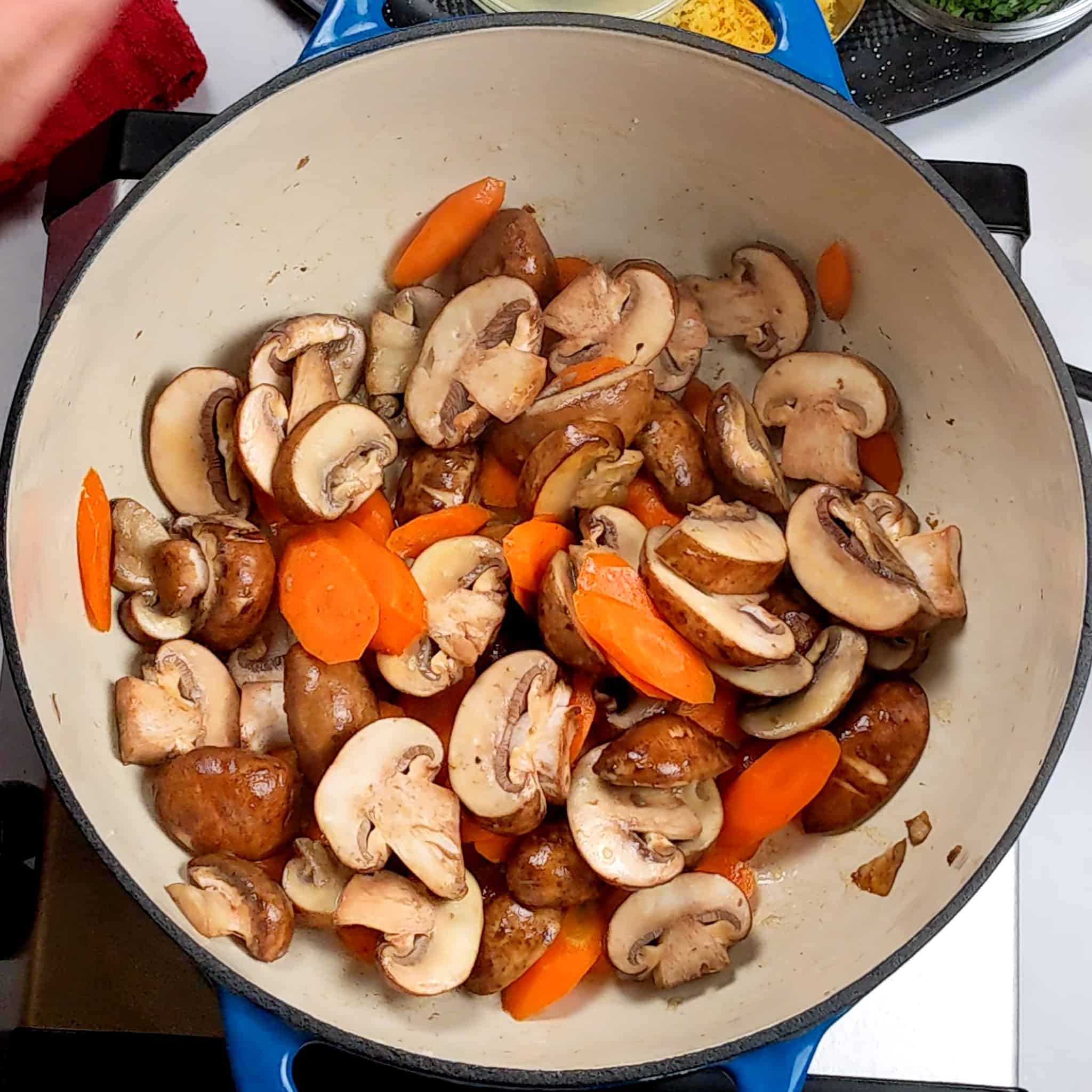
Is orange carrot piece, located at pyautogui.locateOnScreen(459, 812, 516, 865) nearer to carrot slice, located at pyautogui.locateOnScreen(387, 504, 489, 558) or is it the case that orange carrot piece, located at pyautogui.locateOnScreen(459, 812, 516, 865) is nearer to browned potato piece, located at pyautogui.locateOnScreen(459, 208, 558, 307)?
carrot slice, located at pyautogui.locateOnScreen(387, 504, 489, 558)

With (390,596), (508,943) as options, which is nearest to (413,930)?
(508,943)

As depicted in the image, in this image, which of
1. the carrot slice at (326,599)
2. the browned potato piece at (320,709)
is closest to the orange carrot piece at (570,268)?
the carrot slice at (326,599)

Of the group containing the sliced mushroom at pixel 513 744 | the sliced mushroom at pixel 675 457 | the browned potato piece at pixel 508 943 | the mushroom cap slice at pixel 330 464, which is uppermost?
the mushroom cap slice at pixel 330 464

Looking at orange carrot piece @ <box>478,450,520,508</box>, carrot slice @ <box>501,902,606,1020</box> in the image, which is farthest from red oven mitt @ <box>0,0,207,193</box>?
carrot slice @ <box>501,902,606,1020</box>

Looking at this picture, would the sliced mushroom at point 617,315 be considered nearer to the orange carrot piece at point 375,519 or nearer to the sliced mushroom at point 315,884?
the orange carrot piece at point 375,519

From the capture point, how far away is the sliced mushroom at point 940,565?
102 cm

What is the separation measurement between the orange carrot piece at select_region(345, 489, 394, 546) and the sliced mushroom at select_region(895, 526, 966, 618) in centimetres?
49

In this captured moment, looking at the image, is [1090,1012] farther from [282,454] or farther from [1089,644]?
[282,454]

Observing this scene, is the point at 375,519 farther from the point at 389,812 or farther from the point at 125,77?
the point at 125,77

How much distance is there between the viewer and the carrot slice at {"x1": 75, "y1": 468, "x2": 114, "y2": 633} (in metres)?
0.97

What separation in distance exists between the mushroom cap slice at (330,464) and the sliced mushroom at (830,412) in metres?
0.42

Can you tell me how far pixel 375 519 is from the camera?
1120mm

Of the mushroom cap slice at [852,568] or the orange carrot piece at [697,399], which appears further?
the orange carrot piece at [697,399]

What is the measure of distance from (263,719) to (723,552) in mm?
451
